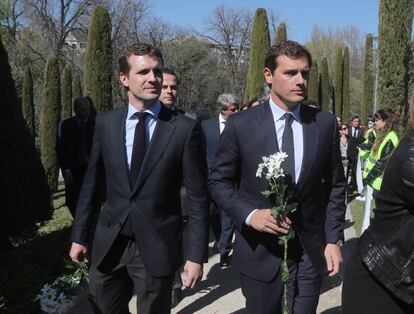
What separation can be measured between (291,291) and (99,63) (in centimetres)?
1171

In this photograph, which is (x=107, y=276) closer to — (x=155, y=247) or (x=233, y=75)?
(x=155, y=247)

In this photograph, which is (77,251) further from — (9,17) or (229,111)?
(9,17)

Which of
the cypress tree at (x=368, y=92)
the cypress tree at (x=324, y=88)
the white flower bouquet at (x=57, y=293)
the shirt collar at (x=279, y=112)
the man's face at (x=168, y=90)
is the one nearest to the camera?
the shirt collar at (x=279, y=112)

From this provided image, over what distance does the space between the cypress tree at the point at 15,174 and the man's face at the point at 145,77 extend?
3948mm

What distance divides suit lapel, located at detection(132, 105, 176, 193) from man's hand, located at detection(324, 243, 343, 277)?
110 centimetres

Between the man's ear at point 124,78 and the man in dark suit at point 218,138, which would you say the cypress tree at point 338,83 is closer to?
the man in dark suit at point 218,138

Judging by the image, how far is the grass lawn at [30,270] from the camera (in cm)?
443

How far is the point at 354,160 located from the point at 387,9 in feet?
16.1

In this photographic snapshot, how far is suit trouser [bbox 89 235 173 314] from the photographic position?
2973 millimetres

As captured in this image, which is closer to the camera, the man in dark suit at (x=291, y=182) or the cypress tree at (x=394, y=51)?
the man in dark suit at (x=291, y=182)

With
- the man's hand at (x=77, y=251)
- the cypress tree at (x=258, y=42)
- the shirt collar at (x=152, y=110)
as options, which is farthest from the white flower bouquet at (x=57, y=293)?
the cypress tree at (x=258, y=42)

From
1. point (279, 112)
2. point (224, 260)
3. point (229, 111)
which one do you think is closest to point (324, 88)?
point (229, 111)

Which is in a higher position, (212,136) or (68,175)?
(212,136)

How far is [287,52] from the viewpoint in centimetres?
286
